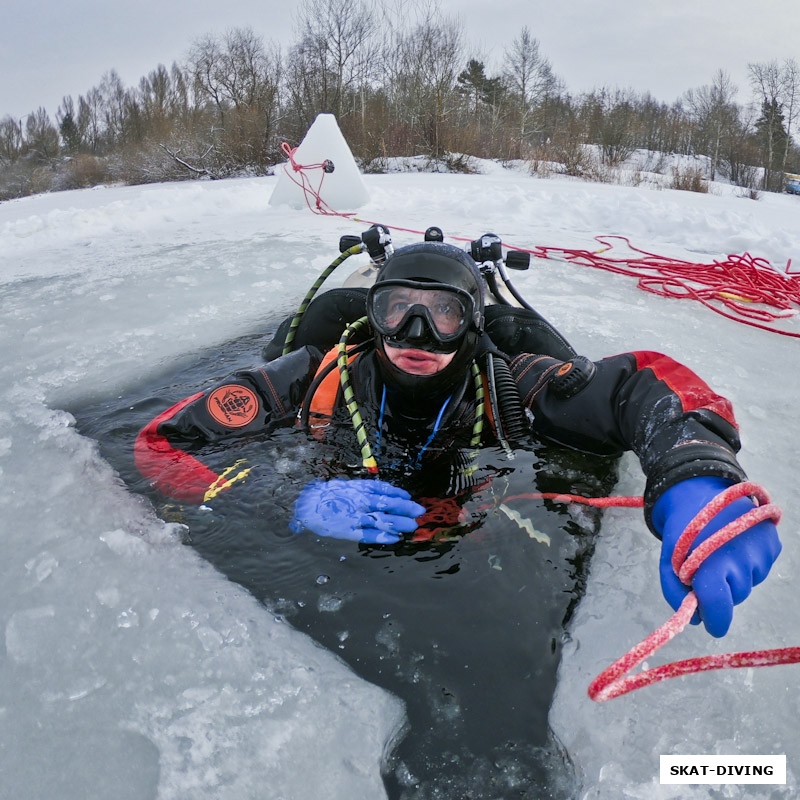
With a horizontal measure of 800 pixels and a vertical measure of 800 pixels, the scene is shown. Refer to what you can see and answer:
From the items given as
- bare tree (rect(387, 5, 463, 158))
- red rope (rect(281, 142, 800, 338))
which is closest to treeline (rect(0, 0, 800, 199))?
bare tree (rect(387, 5, 463, 158))

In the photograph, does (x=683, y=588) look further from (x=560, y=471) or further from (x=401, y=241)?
(x=401, y=241)

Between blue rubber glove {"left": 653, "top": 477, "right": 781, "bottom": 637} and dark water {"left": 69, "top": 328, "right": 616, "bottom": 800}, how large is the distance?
360 mm

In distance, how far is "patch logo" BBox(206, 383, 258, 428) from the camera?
6.89 feet

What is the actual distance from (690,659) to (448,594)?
1.92ft

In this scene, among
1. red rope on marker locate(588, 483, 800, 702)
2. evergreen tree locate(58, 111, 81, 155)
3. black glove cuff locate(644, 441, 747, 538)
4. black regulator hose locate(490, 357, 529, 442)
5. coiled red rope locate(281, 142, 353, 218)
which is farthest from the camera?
evergreen tree locate(58, 111, 81, 155)

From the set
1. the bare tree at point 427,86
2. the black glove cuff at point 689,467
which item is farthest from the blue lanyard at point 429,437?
the bare tree at point 427,86

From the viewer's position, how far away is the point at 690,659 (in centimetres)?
107

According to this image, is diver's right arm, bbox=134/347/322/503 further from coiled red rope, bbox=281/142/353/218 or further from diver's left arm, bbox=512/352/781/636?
coiled red rope, bbox=281/142/353/218

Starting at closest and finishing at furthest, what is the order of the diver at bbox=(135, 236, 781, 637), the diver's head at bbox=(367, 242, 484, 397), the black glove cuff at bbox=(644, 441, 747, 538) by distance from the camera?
the black glove cuff at bbox=(644, 441, 747, 538), the diver at bbox=(135, 236, 781, 637), the diver's head at bbox=(367, 242, 484, 397)

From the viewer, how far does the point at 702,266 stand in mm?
4500

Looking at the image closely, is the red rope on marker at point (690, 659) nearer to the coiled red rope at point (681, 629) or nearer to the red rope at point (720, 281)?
the coiled red rope at point (681, 629)

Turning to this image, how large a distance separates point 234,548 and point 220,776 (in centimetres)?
68

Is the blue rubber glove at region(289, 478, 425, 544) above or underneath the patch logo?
underneath

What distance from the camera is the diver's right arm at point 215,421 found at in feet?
6.42
